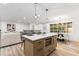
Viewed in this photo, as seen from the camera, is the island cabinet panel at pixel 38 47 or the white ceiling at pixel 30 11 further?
the island cabinet panel at pixel 38 47

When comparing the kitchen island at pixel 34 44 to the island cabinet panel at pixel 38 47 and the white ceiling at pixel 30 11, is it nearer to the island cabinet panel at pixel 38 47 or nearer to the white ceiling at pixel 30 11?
the island cabinet panel at pixel 38 47

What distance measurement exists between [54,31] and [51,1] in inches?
25.7

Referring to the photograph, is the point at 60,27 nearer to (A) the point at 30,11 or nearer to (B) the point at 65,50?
(B) the point at 65,50

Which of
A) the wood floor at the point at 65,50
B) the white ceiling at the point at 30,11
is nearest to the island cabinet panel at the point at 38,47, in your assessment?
the wood floor at the point at 65,50

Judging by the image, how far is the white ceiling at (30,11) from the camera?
157 cm

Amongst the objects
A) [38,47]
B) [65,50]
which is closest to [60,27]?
[65,50]

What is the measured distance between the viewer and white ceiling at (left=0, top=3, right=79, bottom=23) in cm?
157

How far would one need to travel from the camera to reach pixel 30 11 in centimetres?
165

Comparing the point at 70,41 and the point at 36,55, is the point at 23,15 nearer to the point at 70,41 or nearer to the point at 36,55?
the point at 36,55

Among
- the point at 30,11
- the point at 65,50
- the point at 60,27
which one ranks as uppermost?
the point at 30,11

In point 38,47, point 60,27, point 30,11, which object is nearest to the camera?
Result: point 30,11

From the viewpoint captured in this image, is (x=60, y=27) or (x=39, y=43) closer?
(x=60, y=27)

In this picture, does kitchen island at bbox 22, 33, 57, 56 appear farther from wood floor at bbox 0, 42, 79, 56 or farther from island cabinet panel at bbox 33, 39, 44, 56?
wood floor at bbox 0, 42, 79, 56

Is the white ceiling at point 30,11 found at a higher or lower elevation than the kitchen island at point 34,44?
higher
